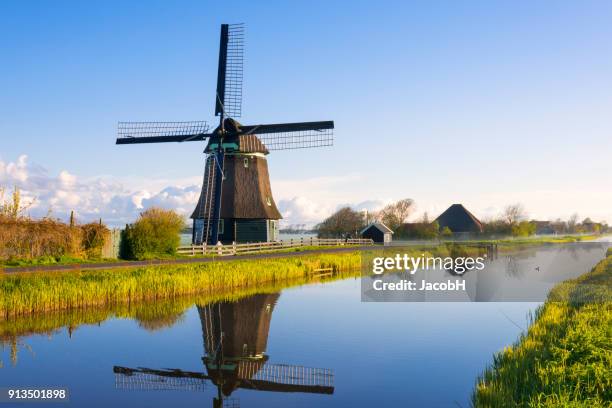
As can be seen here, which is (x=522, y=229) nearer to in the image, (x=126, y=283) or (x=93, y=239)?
(x=93, y=239)

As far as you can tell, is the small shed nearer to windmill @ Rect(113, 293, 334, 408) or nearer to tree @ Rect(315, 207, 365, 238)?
tree @ Rect(315, 207, 365, 238)

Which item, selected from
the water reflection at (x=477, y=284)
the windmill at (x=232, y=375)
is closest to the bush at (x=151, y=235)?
the water reflection at (x=477, y=284)

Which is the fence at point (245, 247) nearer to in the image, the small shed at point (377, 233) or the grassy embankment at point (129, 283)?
the grassy embankment at point (129, 283)

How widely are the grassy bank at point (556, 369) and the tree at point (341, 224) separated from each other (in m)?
56.8

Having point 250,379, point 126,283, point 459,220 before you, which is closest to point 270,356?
point 250,379

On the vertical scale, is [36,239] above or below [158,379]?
above

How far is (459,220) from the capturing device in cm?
7275

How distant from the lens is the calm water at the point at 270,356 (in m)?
10.3

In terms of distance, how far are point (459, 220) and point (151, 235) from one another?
52.2m

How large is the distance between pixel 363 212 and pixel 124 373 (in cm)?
6721

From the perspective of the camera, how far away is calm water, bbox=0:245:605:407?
33.9 feet

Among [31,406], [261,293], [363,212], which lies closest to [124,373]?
[31,406]

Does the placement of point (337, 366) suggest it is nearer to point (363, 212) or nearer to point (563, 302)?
point (563, 302)

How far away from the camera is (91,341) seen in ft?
47.2
